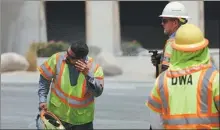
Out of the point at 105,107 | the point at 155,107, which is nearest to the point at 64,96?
the point at 155,107

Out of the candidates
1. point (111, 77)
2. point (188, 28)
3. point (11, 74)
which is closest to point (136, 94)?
point (111, 77)

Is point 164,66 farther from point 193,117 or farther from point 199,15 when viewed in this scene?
point 199,15

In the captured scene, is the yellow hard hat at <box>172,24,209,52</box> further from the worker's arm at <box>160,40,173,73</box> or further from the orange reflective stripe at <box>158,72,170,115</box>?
the worker's arm at <box>160,40,173,73</box>

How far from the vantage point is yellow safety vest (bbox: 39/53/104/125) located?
3.91 metres

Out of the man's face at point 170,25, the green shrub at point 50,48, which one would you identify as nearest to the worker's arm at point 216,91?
the man's face at point 170,25

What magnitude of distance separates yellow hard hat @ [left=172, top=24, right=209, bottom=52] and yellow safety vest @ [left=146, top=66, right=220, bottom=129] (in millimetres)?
108

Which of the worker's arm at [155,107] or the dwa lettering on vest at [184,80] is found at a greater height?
the dwa lettering on vest at [184,80]

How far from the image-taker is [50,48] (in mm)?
13648

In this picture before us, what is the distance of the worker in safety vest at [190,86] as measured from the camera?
250 centimetres

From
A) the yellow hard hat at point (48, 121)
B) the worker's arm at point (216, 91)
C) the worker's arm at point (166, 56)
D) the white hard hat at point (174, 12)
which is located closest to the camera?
the worker's arm at point (216, 91)

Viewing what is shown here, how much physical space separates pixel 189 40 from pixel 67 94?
1592 millimetres

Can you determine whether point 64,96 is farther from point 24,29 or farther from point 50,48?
point 24,29

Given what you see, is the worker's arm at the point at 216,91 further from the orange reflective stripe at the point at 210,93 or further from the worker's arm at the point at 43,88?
the worker's arm at the point at 43,88

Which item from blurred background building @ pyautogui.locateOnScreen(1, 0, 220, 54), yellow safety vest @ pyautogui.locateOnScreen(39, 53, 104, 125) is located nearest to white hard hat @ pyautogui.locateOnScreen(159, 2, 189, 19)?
yellow safety vest @ pyautogui.locateOnScreen(39, 53, 104, 125)
